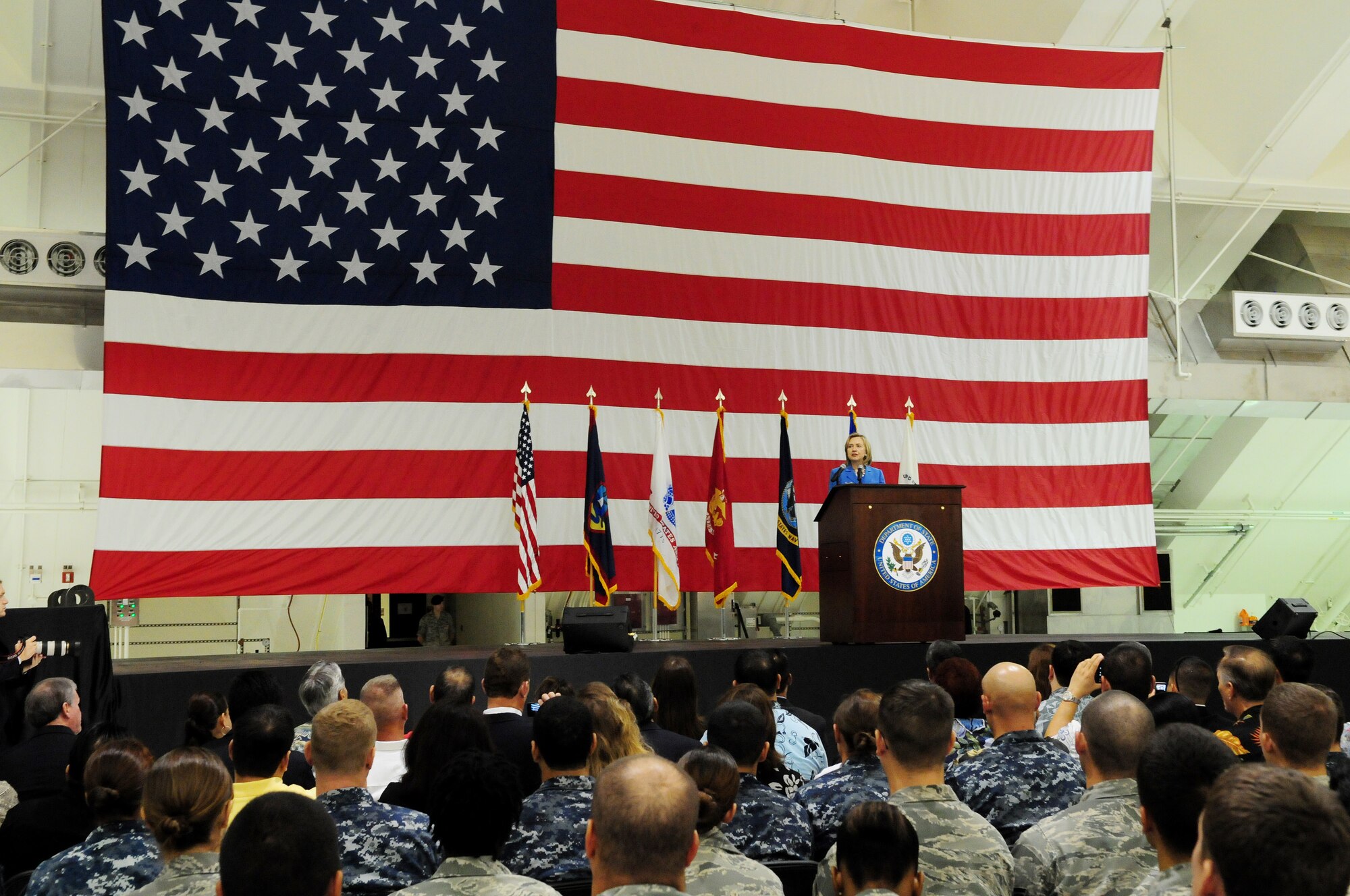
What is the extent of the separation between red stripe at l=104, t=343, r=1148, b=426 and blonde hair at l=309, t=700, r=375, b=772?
17.6 ft

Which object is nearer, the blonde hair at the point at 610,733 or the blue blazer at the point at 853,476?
the blonde hair at the point at 610,733

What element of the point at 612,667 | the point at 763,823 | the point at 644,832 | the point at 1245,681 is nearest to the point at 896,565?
the point at 612,667

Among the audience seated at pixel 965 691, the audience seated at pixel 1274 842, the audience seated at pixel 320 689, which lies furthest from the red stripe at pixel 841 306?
the audience seated at pixel 1274 842

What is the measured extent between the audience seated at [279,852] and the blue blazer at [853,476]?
5221mm

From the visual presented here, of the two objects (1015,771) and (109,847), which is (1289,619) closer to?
(1015,771)

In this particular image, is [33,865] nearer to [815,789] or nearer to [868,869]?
[815,789]

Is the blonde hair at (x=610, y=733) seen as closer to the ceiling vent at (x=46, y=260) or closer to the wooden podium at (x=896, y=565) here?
the wooden podium at (x=896, y=565)

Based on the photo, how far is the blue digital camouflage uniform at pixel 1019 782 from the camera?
122 inches

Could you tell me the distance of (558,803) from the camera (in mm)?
2742

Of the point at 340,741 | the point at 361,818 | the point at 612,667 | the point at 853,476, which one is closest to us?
the point at 361,818

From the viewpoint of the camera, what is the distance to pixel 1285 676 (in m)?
5.25

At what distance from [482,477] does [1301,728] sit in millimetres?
5948

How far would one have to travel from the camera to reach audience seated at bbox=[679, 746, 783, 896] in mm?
2232

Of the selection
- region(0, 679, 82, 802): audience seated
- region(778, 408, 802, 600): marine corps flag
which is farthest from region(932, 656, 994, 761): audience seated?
region(778, 408, 802, 600): marine corps flag
